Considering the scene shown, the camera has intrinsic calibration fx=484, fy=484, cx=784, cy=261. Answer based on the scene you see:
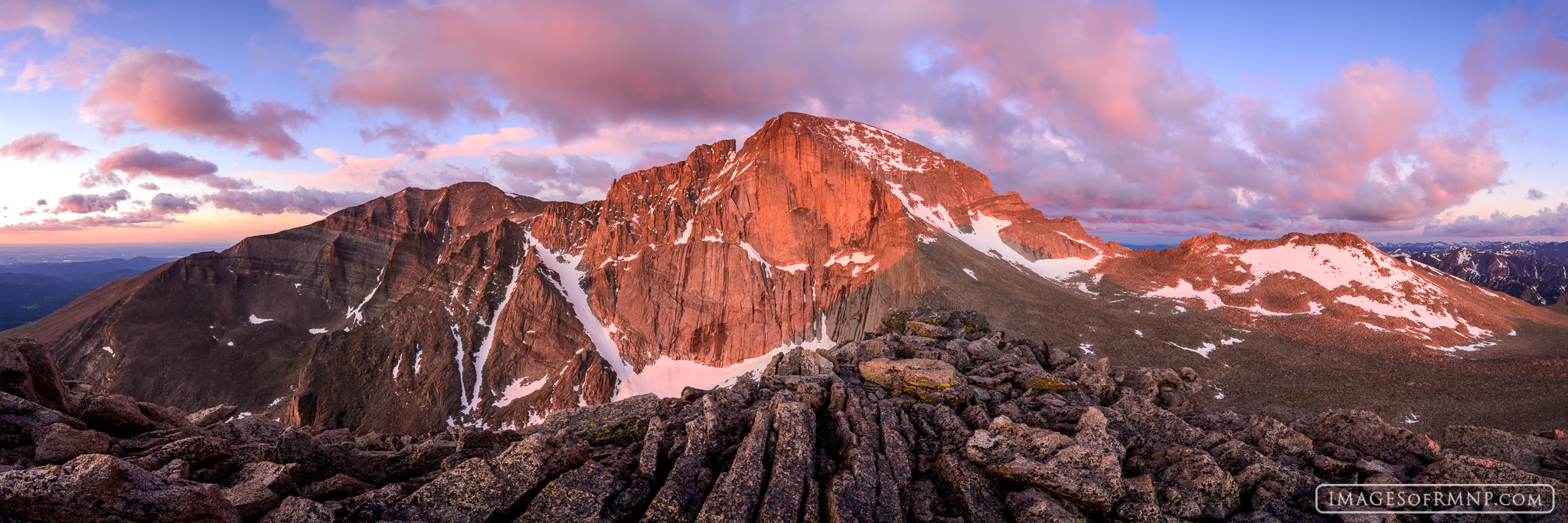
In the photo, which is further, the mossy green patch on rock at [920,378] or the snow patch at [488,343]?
the snow patch at [488,343]

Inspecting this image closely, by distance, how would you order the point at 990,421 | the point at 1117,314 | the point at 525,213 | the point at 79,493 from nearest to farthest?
1. the point at 79,493
2. the point at 990,421
3. the point at 1117,314
4. the point at 525,213

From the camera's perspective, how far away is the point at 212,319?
143375 mm

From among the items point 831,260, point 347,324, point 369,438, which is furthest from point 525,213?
point 369,438

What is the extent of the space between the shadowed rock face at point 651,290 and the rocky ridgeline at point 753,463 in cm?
7423

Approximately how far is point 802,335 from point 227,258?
19364 centimetres

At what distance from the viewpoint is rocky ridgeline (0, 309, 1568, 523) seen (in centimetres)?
913

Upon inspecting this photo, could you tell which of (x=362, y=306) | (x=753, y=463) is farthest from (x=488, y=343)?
(x=753, y=463)

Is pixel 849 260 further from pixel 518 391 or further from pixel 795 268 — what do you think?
pixel 518 391

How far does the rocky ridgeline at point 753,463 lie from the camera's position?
913 cm

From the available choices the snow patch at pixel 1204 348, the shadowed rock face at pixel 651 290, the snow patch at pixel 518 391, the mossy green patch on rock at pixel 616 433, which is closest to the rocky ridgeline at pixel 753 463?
the mossy green patch on rock at pixel 616 433

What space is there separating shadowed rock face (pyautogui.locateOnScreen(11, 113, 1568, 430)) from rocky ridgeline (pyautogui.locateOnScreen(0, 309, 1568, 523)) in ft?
244

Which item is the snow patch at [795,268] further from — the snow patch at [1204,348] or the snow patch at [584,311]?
the snow patch at [1204,348]

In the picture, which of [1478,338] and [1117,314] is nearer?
[1478,338]

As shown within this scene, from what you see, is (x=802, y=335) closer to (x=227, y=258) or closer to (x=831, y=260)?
(x=831, y=260)
